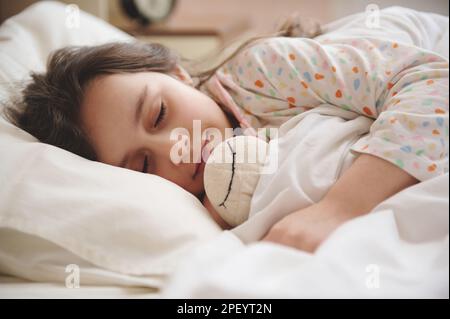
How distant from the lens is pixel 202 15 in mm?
3041

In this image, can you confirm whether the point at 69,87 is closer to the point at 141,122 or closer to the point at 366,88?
the point at 141,122

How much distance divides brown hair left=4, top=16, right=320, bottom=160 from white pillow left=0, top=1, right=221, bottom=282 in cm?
12

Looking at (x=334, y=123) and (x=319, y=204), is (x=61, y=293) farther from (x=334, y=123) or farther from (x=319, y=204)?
(x=334, y=123)

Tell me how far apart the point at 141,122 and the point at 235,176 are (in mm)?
259

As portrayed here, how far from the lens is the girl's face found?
2.74ft

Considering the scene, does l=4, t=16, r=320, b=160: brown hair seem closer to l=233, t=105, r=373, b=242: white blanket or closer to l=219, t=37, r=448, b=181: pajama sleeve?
l=219, t=37, r=448, b=181: pajama sleeve

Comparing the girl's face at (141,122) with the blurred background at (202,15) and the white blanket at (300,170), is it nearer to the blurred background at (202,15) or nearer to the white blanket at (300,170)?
the white blanket at (300,170)

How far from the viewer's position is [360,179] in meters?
0.62

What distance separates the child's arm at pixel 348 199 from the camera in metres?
0.57

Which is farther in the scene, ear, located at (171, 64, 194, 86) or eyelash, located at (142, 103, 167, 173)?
ear, located at (171, 64, 194, 86)

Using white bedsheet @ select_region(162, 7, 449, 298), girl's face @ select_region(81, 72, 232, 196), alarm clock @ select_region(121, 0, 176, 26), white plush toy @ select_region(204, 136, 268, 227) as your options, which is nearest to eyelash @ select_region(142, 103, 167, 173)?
girl's face @ select_region(81, 72, 232, 196)

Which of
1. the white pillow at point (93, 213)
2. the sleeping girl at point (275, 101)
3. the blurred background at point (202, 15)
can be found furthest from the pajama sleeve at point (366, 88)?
the blurred background at point (202, 15)
